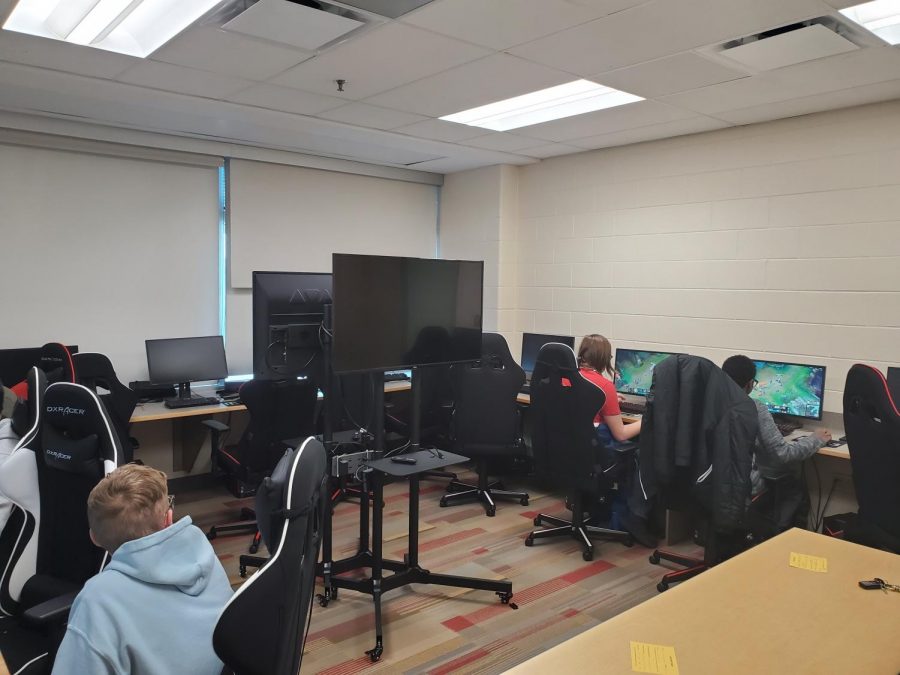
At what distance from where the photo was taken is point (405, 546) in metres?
4.14

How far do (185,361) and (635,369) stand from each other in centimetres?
315

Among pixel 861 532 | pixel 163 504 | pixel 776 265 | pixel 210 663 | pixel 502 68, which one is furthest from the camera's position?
pixel 776 265

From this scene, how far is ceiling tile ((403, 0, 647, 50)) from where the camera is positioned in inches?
100

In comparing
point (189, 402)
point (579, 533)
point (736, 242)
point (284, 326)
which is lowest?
point (579, 533)

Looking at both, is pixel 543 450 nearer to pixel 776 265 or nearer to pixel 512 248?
pixel 776 265

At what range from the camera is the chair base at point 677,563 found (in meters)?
3.59

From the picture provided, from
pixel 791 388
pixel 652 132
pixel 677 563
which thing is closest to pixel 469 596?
pixel 677 563

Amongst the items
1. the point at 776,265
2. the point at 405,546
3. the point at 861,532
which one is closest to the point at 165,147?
the point at 405,546

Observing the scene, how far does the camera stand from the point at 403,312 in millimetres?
3037

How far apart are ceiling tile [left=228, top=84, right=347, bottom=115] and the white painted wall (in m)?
2.22

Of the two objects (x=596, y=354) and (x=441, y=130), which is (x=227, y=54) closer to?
(x=441, y=130)

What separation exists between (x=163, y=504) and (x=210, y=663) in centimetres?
39

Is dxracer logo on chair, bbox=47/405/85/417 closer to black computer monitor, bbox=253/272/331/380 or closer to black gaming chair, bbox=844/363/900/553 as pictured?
black computer monitor, bbox=253/272/331/380

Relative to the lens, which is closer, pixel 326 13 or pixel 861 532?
pixel 326 13
